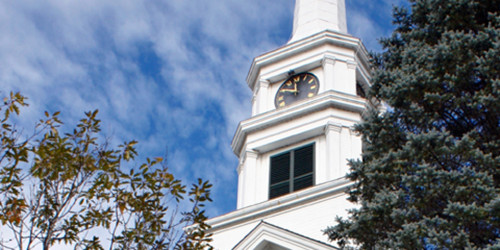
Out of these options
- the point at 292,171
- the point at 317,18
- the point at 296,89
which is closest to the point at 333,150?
the point at 292,171

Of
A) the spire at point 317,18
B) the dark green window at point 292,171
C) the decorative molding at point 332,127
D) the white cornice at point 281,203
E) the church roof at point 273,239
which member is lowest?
the church roof at point 273,239

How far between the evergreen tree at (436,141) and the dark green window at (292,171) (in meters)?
12.1

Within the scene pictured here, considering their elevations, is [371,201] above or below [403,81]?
below

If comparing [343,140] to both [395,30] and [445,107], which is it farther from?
[445,107]

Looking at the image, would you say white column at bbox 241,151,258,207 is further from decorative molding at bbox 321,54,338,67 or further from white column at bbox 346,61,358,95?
decorative molding at bbox 321,54,338,67

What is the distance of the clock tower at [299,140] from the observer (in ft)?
85.4

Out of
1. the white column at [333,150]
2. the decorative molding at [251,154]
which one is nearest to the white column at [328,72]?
the white column at [333,150]

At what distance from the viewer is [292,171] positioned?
89.7 ft

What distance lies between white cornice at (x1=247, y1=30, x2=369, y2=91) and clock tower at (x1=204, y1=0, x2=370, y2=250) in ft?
0.12

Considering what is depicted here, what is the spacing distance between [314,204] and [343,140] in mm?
2373

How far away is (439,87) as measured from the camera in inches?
537

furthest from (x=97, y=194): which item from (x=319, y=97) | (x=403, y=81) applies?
(x=319, y=97)

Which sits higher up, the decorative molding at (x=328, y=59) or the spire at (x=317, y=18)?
the spire at (x=317, y=18)

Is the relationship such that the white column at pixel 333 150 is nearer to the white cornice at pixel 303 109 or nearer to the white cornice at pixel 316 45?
the white cornice at pixel 303 109
